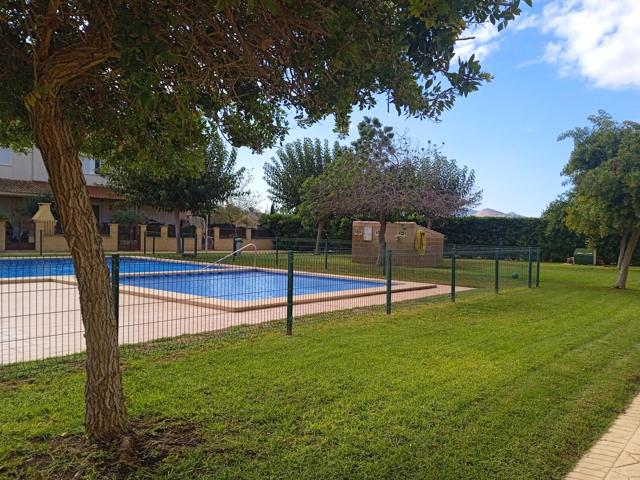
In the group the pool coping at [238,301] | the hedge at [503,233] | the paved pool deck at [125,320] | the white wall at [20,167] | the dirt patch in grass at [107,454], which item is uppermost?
the white wall at [20,167]

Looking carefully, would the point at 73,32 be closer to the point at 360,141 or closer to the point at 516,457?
the point at 516,457

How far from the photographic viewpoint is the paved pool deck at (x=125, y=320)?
22.1 ft

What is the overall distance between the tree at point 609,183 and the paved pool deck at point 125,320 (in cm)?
651

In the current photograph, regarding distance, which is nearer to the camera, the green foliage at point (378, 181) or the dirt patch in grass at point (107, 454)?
the dirt patch in grass at point (107, 454)

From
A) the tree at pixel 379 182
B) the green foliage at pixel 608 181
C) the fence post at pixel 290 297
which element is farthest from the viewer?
the tree at pixel 379 182

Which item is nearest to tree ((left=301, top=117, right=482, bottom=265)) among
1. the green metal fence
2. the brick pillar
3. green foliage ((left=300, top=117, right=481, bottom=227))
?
green foliage ((left=300, top=117, right=481, bottom=227))

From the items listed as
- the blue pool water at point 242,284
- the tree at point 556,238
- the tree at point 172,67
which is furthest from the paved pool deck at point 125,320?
the tree at point 556,238

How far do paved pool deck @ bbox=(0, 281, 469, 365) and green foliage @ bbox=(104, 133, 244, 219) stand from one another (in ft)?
38.3

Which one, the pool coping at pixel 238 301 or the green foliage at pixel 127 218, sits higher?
the green foliage at pixel 127 218

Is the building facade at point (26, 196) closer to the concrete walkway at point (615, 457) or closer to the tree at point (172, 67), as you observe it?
the tree at point (172, 67)

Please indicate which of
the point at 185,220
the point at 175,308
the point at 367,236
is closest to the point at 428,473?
the point at 175,308

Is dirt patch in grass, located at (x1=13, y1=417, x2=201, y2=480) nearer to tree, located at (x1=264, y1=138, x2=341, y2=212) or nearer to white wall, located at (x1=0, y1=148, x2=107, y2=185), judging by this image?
white wall, located at (x1=0, y1=148, x2=107, y2=185)

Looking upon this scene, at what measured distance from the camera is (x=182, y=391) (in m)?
4.91

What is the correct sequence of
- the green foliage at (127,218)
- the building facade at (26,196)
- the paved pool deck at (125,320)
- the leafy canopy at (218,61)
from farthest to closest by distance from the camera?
the green foliage at (127,218) → the building facade at (26,196) → the paved pool deck at (125,320) → the leafy canopy at (218,61)
